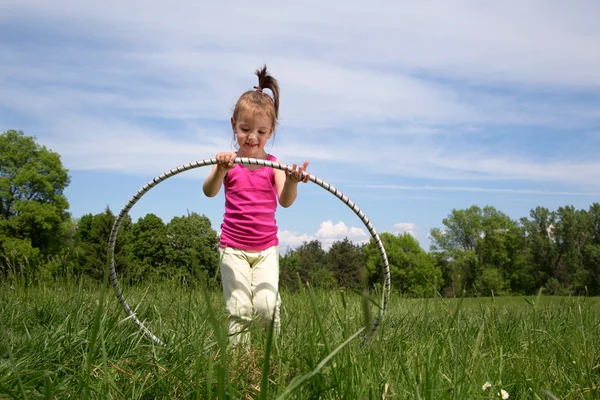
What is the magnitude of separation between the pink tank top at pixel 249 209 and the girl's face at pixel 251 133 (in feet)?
0.67

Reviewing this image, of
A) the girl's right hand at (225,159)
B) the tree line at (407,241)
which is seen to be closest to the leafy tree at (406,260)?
the tree line at (407,241)

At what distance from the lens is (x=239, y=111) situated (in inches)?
222

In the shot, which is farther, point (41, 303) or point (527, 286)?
point (527, 286)

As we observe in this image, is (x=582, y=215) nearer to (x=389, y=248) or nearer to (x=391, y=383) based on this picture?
(x=389, y=248)

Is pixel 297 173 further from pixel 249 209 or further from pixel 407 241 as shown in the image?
pixel 407 241

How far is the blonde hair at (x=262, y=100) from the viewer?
564cm

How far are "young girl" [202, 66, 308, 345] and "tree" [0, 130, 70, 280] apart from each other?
138ft

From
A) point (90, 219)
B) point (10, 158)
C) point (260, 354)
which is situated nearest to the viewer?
point (260, 354)

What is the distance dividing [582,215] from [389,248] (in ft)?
80.1

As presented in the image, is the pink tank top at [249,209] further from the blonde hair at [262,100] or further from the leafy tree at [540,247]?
the leafy tree at [540,247]

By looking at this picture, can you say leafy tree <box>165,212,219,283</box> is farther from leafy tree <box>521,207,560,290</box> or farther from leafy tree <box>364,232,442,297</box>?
leafy tree <box>521,207,560,290</box>

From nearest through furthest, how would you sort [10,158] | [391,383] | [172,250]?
[391,383]
[172,250]
[10,158]

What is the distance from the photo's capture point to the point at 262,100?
5805 millimetres

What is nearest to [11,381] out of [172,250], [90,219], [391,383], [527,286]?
[391,383]
